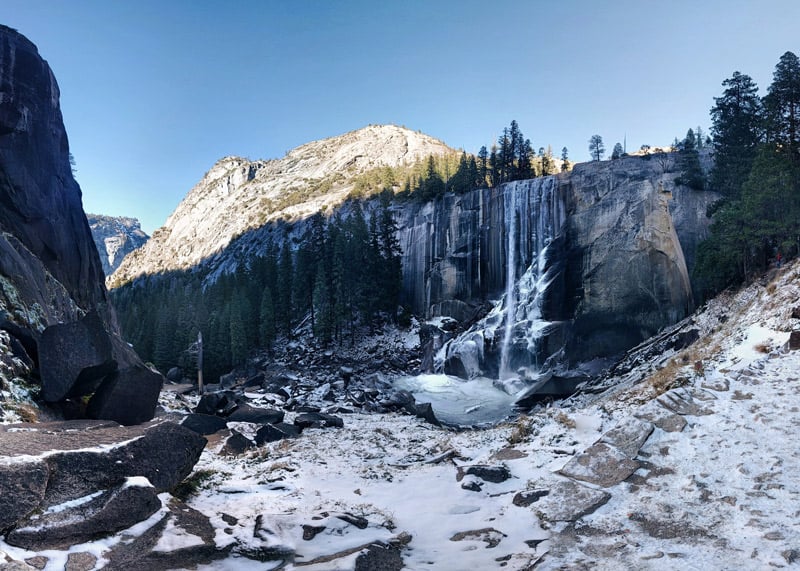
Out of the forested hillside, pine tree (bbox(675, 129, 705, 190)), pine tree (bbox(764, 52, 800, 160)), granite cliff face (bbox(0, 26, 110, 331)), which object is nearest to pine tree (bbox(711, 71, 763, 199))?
the forested hillside

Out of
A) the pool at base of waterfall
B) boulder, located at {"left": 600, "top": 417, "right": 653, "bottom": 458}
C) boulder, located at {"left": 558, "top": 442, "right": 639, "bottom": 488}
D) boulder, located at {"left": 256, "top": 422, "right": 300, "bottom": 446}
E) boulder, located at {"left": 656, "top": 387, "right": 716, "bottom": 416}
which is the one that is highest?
boulder, located at {"left": 656, "top": 387, "right": 716, "bottom": 416}

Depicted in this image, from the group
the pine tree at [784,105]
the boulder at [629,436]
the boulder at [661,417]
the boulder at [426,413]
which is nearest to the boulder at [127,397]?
the boulder at [426,413]

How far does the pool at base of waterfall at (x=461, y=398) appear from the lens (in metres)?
24.6

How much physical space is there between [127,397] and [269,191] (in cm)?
13233

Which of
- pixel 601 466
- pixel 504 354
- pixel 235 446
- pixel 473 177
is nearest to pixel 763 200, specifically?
pixel 504 354

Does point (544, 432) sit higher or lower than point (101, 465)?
lower

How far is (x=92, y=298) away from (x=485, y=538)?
34.2 metres

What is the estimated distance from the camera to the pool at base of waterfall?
80.8 ft

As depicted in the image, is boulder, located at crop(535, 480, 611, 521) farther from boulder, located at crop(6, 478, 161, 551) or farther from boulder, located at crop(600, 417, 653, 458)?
boulder, located at crop(6, 478, 161, 551)

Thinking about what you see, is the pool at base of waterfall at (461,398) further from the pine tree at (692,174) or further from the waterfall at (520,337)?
the pine tree at (692,174)

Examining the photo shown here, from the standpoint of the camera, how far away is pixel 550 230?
168 ft

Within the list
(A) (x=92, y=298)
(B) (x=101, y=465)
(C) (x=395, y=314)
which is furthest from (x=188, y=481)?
(C) (x=395, y=314)

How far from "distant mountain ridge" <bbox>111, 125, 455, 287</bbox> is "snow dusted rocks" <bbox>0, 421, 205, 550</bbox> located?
89.8 meters

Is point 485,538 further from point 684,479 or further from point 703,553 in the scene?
point 684,479
